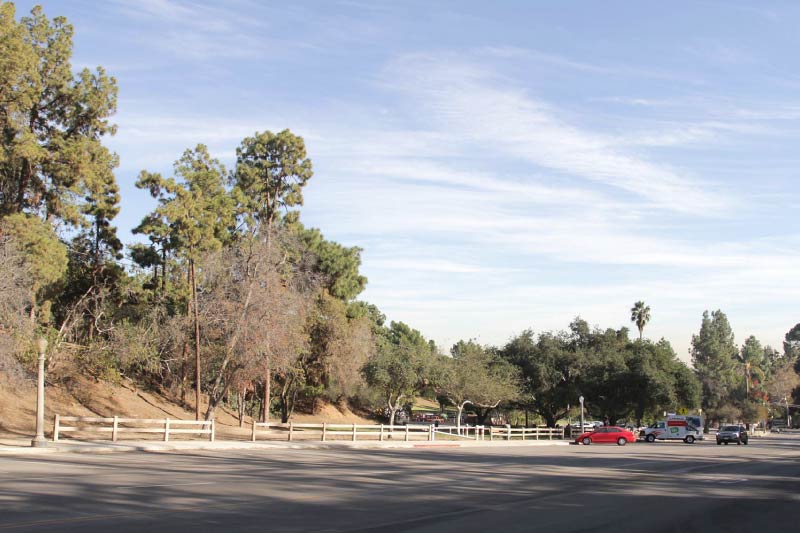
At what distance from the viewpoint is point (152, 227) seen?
136 ft

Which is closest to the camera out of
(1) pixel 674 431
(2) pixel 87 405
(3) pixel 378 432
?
(2) pixel 87 405

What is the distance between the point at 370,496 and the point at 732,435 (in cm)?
4829

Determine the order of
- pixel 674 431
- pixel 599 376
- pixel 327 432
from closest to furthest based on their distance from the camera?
pixel 327 432
pixel 674 431
pixel 599 376

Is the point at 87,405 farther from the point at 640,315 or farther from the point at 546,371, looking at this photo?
the point at 640,315

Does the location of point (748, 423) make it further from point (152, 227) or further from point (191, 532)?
point (191, 532)

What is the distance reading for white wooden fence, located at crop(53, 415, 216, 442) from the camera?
30766mm

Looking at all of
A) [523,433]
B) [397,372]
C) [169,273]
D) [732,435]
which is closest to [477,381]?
[523,433]

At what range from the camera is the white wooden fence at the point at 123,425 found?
3077cm

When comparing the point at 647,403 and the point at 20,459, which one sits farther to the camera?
the point at 647,403

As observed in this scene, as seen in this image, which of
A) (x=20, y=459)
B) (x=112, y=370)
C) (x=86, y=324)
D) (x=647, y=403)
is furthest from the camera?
(x=647, y=403)

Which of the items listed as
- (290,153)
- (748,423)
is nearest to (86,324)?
(290,153)

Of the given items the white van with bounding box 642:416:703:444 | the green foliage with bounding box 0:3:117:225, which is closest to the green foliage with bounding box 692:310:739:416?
the white van with bounding box 642:416:703:444

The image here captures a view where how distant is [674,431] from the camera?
6044cm

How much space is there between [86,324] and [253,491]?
3524 centimetres
